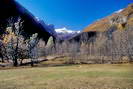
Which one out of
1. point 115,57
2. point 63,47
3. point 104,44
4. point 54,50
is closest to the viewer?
point 115,57

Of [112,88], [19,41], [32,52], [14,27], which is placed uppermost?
[14,27]

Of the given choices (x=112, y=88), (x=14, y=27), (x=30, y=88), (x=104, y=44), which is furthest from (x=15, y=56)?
(x=104, y=44)

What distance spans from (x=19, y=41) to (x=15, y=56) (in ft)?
20.4

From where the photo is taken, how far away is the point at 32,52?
232 feet

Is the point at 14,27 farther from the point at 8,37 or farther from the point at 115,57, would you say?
the point at 115,57

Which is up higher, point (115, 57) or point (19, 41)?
point (19, 41)

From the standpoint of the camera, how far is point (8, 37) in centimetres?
7244

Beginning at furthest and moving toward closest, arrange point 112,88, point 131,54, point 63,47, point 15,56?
point 63,47 < point 131,54 < point 15,56 < point 112,88

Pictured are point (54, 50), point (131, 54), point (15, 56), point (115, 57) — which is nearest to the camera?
point (15, 56)

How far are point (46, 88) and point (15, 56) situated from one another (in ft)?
169

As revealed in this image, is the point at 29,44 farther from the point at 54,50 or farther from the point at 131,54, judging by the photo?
the point at 54,50

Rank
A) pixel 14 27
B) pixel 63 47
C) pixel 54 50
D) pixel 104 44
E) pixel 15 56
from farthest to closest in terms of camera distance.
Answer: pixel 63 47, pixel 54 50, pixel 104 44, pixel 14 27, pixel 15 56

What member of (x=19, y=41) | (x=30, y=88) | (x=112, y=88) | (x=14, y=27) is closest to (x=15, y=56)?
(x=19, y=41)

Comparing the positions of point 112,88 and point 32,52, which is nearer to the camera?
point 112,88
